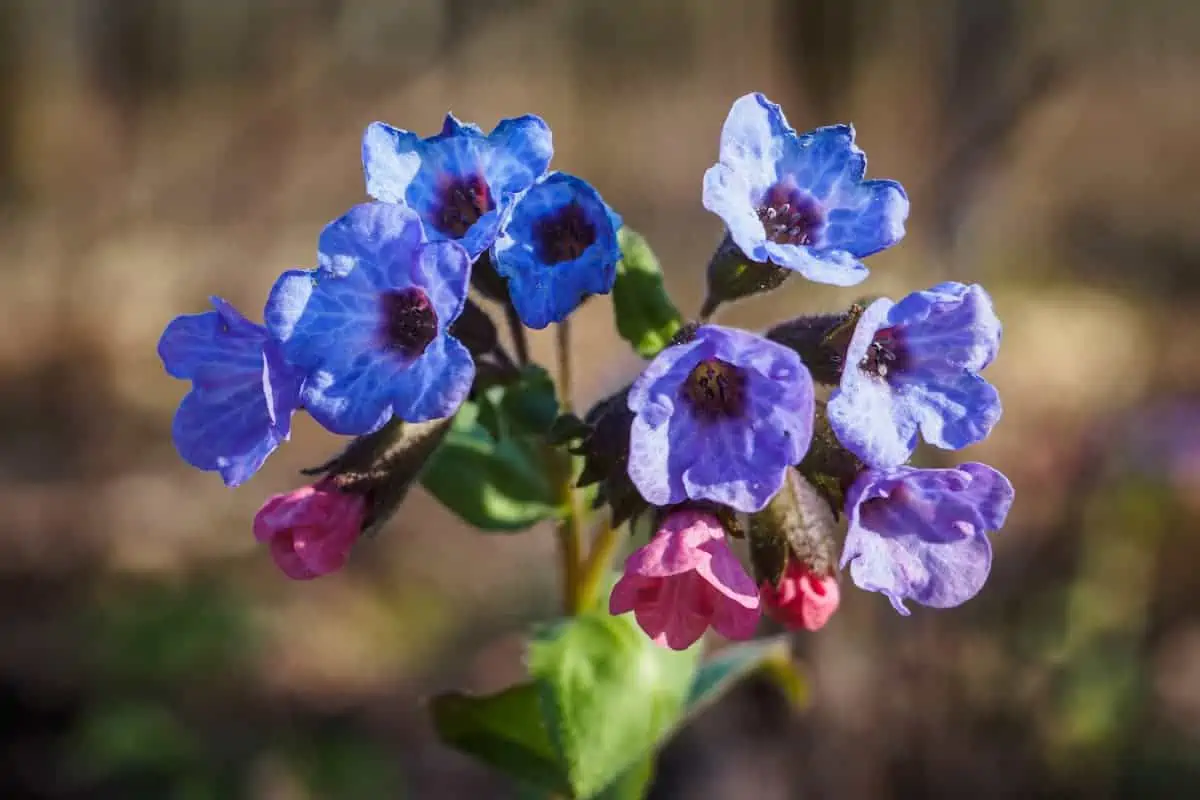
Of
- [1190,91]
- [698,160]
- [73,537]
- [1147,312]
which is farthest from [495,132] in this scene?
[1190,91]

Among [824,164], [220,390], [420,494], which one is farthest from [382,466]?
[420,494]

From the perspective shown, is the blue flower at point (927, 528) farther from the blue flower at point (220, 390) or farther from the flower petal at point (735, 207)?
the blue flower at point (220, 390)

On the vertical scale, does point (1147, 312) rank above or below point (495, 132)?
below

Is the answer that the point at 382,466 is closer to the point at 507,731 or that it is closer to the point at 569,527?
the point at 569,527

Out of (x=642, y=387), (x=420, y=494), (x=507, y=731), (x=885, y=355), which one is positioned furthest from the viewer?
(x=420, y=494)

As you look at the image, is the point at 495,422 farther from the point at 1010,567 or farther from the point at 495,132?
the point at 1010,567

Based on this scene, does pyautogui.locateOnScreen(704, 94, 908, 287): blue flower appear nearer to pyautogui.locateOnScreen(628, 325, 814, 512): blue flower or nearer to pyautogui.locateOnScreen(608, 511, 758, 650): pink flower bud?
pyautogui.locateOnScreen(628, 325, 814, 512): blue flower

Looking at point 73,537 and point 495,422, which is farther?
point 73,537

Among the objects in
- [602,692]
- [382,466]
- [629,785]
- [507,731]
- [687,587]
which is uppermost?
[382,466]
